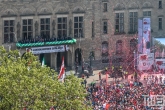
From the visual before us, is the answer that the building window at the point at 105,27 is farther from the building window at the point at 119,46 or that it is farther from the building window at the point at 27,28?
the building window at the point at 27,28

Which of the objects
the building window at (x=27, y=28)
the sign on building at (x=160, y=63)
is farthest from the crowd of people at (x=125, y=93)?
the building window at (x=27, y=28)

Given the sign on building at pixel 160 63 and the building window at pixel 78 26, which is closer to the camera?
the sign on building at pixel 160 63

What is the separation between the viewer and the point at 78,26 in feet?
196

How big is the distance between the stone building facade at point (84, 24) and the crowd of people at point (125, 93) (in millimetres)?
8578

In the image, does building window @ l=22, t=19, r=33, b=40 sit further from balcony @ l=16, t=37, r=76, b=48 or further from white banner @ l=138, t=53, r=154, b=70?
white banner @ l=138, t=53, r=154, b=70

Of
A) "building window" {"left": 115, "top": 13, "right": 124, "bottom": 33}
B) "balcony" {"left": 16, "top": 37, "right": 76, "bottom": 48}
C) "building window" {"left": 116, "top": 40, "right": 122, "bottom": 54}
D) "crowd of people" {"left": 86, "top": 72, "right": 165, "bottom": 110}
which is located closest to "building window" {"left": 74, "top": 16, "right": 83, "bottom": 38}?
"balcony" {"left": 16, "top": 37, "right": 76, "bottom": 48}

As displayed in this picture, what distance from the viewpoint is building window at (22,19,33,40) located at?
5602 centimetres

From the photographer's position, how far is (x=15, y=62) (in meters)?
31.9

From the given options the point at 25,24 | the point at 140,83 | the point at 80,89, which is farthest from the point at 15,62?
the point at 25,24

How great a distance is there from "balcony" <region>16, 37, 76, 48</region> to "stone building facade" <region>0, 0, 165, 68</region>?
1.67ft

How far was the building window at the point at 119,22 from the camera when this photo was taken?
62938mm

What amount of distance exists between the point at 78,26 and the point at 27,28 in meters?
6.20

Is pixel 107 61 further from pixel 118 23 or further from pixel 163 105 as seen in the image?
pixel 163 105

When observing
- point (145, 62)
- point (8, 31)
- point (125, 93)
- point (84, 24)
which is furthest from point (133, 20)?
point (125, 93)
